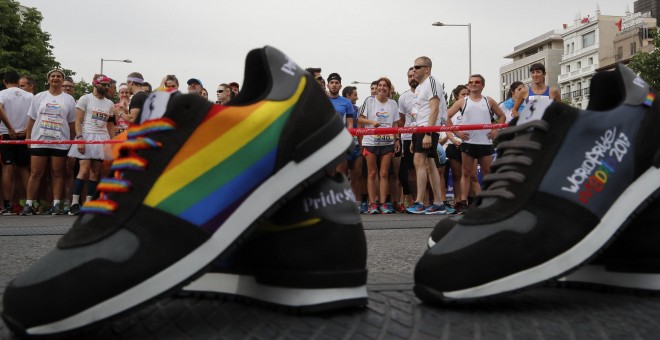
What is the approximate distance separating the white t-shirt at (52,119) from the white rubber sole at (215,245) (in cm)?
733

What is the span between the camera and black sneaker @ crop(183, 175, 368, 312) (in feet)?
5.20

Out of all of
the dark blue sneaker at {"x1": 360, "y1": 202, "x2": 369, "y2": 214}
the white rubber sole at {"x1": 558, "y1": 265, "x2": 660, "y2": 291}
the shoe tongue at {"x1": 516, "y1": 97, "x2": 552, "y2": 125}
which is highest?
the shoe tongue at {"x1": 516, "y1": 97, "x2": 552, "y2": 125}

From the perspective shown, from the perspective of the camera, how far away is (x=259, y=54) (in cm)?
185

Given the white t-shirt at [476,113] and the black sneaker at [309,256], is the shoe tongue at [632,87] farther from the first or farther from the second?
the white t-shirt at [476,113]

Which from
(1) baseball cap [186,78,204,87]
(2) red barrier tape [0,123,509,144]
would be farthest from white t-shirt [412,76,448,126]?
(1) baseball cap [186,78,204,87]

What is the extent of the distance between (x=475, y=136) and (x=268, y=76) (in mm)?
5987

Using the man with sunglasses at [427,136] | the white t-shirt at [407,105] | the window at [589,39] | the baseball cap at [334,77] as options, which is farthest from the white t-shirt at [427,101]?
the window at [589,39]

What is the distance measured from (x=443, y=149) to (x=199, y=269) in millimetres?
8493

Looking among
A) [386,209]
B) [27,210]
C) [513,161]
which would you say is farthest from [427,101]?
[513,161]

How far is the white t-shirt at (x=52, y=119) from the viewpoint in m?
8.18

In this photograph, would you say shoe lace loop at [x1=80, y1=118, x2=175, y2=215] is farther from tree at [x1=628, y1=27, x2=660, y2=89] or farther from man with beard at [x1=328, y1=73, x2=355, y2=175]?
tree at [x1=628, y1=27, x2=660, y2=89]

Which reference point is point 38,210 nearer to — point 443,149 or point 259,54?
point 443,149

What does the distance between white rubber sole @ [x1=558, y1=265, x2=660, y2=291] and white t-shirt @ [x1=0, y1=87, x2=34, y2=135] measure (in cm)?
854

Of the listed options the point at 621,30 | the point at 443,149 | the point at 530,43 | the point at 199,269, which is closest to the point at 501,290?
the point at 199,269
